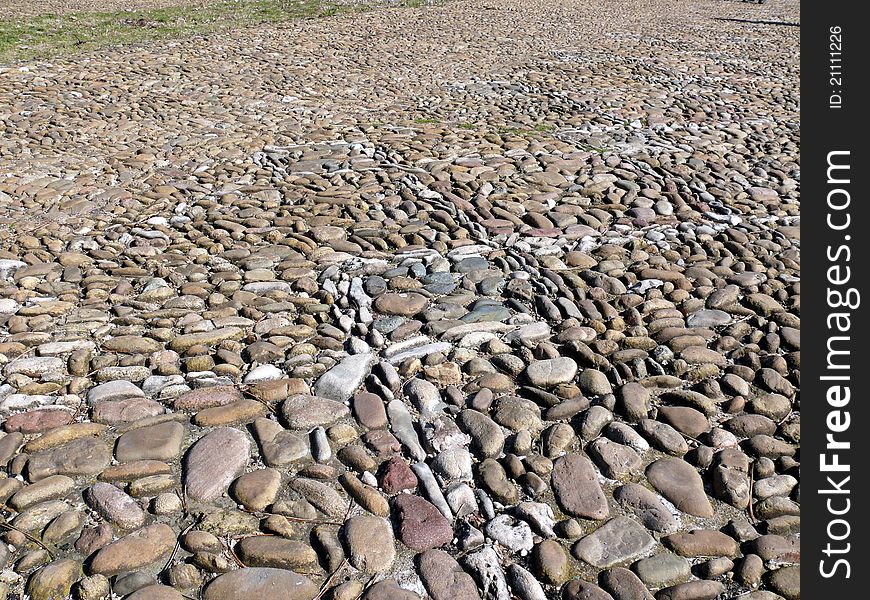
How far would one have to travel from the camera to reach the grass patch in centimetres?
1165

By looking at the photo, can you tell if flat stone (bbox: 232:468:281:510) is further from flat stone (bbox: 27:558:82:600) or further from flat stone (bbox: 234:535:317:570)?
flat stone (bbox: 27:558:82:600)

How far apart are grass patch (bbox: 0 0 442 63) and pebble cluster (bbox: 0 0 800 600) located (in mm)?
3957

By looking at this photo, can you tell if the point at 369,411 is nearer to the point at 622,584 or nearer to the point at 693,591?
the point at 622,584

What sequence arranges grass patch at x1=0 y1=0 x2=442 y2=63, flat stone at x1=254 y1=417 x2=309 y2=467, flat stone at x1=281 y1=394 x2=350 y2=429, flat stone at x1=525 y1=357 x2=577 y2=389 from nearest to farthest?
1. flat stone at x1=254 y1=417 x2=309 y2=467
2. flat stone at x1=281 y1=394 x2=350 y2=429
3. flat stone at x1=525 y1=357 x2=577 y2=389
4. grass patch at x1=0 y1=0 x2=442 y2=63

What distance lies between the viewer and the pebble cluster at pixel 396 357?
2555 mm

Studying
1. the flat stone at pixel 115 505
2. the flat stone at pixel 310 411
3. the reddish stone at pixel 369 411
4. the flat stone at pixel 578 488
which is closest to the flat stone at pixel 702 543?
the flat stone at pixel 578 488

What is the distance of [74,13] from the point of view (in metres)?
15.2

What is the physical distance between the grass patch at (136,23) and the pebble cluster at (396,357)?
3957 millimetres

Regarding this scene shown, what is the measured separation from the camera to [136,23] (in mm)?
14109

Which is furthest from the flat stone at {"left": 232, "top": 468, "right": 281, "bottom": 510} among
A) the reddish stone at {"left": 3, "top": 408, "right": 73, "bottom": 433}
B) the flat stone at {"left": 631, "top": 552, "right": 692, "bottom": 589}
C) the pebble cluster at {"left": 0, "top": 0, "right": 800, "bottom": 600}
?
the flat stone at {"left": 631, "top": 552, "right": 692, "bottom": 589}

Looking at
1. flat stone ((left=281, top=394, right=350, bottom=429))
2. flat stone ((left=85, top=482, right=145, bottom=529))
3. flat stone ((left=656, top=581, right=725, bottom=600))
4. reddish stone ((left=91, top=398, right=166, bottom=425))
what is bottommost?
flat stone ((left=656, top=581, right=725, bottom=600))

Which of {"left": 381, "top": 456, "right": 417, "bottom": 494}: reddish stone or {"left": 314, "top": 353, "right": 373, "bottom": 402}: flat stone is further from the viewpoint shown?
{"left": 314, "top": 353, "right": 373, "bottom": 402}: flat stone

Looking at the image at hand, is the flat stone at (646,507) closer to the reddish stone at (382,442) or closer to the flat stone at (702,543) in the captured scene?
the flat stone at (702,543)

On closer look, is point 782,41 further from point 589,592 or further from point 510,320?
point 589,592
